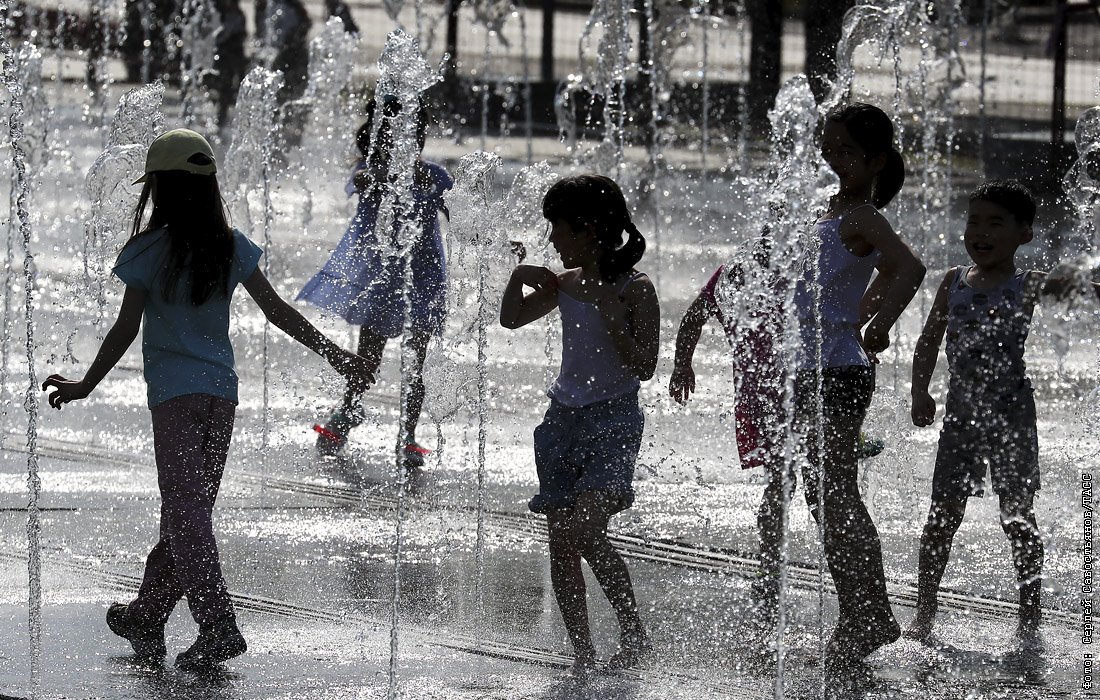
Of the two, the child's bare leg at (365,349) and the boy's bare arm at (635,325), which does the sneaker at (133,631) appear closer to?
the boy's bare arm at (635,325)

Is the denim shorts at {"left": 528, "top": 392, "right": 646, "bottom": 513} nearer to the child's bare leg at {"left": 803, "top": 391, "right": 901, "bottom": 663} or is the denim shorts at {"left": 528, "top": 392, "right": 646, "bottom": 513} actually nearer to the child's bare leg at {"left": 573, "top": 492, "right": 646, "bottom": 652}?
the child's bare leg at {"left": 573, "top": 492, "right": 646, "bottom": 652}

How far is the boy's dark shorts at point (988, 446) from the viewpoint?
14.8 ft

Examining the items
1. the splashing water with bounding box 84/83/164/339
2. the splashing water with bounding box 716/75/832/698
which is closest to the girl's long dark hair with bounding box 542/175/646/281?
the splashing water with bounding box 716/75/832/698

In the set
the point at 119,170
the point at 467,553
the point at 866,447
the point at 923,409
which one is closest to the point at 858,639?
the point at 866,447

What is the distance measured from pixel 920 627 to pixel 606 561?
33.4 inches

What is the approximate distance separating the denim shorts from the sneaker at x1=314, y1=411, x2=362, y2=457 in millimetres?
2088

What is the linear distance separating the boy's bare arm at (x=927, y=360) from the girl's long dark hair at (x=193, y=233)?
5.69 ft

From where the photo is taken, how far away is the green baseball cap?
13.9ft

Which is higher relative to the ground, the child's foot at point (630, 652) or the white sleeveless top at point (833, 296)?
the white sleeveless top at point (833, 296)

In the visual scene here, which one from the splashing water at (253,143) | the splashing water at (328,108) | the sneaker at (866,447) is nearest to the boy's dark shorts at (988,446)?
the sneaker at (866,447)

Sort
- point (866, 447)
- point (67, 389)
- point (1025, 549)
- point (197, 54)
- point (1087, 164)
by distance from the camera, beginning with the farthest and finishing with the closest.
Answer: point (197, 54) < point (1087, 164) < point (1025, 549) < point (866, 447) < point (67, 389)

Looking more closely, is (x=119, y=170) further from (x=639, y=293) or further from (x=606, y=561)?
(x=606, y=561)


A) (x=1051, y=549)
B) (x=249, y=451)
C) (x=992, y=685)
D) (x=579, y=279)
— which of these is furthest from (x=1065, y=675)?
(x=249, y=451)

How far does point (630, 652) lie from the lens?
4.30 meters
